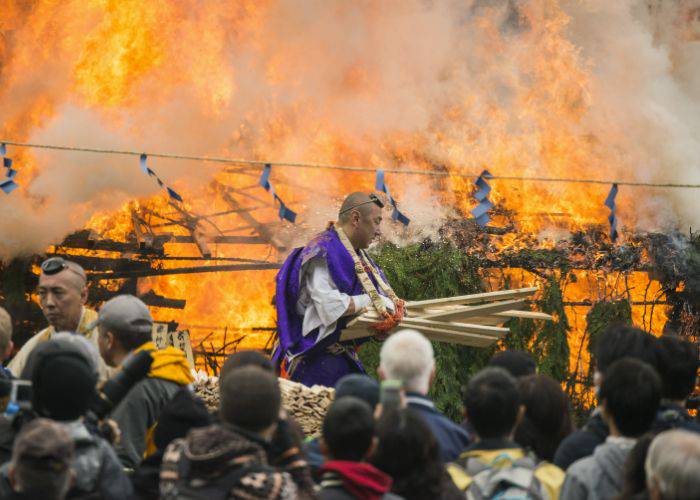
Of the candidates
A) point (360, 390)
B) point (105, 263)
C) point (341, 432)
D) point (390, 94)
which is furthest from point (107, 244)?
point (341, 432)

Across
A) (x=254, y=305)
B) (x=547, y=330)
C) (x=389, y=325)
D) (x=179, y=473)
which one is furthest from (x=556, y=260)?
(x=179, y=473)

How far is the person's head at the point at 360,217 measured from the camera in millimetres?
8180

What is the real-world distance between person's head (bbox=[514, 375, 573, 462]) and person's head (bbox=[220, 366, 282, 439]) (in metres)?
1.56

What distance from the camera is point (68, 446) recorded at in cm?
386

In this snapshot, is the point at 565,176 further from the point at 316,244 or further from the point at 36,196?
the point at 36,196

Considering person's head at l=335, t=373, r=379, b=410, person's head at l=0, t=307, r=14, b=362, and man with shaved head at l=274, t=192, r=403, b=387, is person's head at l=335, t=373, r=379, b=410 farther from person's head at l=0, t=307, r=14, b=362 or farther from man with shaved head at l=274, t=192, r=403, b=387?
man with shaved head at l=274, t=192, r=403, b=387

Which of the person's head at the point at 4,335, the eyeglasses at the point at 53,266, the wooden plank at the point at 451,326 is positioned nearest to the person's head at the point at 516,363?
the wooden plank at the point at 451,326

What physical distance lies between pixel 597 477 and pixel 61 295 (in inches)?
140

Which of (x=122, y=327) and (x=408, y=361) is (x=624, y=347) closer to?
(x=408, y=361)

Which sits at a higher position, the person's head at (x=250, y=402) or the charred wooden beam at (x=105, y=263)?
the charred wooden beam at (x=105, y=263)

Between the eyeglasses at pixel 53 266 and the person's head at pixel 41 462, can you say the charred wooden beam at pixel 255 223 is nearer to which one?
the eyeglasses at pixel 53 266

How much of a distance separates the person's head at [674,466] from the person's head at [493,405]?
980 mm

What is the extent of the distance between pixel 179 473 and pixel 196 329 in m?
7.56

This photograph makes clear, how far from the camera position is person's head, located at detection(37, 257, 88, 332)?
6.57 meters
